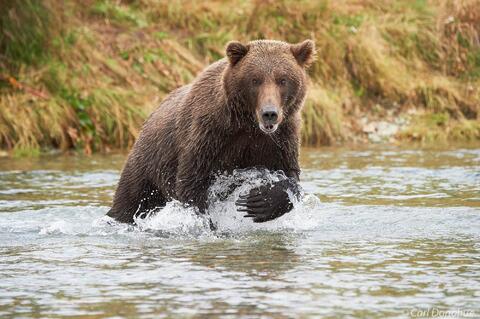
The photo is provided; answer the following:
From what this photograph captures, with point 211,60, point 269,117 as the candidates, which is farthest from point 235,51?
point 211,60

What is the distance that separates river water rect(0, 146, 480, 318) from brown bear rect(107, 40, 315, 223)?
0.25m

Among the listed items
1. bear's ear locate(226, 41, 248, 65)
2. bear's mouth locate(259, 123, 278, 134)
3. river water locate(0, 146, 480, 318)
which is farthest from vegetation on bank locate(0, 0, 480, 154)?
bear's mouth locate(259, 123, 278, 134)

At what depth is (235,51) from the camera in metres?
8.02

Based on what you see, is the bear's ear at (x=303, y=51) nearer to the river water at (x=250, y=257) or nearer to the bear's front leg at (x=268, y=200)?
the bear's front leg at (x=268, y=200)

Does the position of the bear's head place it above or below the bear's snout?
above

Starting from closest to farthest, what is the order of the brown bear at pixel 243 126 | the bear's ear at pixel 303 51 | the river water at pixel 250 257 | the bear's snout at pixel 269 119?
the river water at pixel 250 257, the bear's snout at pixel 269 119, the brown bear at pixel 243 126, the bear's ear at pixel 303 51

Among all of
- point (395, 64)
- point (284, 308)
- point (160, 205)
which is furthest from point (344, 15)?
point (284, 308)

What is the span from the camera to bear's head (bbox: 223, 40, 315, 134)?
777 cm

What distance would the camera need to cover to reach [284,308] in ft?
17.7

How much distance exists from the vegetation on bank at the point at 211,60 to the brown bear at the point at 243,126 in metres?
6.63

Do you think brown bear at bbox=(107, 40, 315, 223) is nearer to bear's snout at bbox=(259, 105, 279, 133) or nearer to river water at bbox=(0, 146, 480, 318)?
bear's snout at bbox=(259, 105, 279, 133)

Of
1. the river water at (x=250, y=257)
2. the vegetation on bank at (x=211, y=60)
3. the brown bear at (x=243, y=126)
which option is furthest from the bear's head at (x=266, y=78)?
the vegetation on bank at (x=211, y=60)

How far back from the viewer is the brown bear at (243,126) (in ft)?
26.0

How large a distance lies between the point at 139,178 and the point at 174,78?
812 cm
